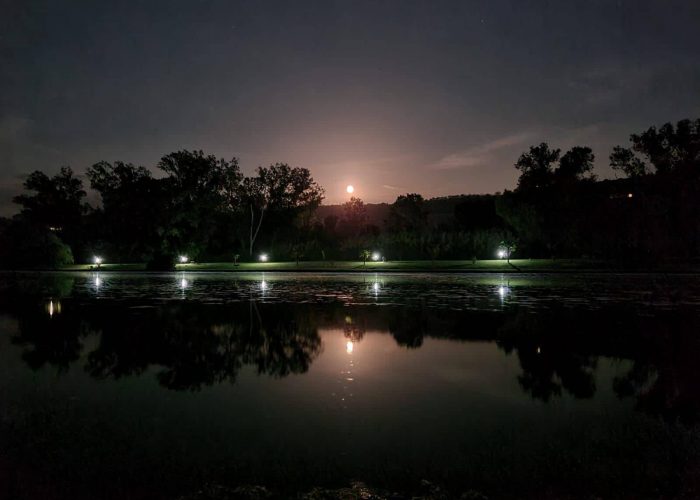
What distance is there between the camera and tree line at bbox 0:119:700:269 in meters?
43.9

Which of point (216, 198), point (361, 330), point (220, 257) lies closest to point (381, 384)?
point (361, 330)

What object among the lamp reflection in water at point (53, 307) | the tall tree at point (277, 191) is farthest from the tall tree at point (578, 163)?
the lamp reflection in water at point (53, 307)

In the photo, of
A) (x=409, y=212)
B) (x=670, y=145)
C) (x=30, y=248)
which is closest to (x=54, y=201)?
(x=30, y=248)

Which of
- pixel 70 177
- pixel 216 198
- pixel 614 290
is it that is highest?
pixel 70 177

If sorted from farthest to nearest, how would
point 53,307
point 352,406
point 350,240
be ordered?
point 350,240, point 53,307, point 352,406

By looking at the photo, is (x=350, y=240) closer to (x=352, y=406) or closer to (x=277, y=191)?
(x=277, y=191)

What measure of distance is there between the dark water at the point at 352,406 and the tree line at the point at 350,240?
1380 inches

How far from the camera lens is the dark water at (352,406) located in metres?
4.21

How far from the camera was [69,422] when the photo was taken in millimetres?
5496

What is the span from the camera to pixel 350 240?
61.6 meters

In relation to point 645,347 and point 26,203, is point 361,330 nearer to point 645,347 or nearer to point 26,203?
point 645,347

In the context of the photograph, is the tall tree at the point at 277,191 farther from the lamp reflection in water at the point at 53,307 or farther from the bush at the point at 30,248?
the lamp reflection in water at the point at 53,307

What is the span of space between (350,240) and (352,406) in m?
55.5

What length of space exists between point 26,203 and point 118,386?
83592 millimetres
